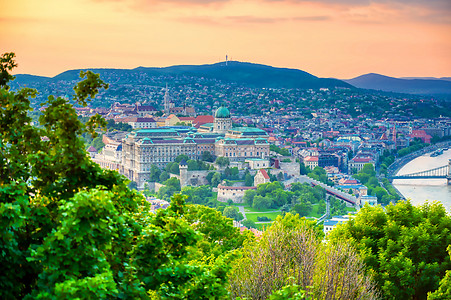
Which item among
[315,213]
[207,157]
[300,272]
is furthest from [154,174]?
[300,272]

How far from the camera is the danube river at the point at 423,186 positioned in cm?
4041

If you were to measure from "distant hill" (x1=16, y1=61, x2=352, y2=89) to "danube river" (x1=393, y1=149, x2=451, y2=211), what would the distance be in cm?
7470

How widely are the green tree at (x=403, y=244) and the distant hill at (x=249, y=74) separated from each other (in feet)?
404

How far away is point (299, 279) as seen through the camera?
6.95 m

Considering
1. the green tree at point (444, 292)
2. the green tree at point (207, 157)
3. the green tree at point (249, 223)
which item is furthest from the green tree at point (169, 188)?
the green tree at point (444, 292)

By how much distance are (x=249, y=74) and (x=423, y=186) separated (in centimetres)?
10059

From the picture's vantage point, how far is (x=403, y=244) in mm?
9523

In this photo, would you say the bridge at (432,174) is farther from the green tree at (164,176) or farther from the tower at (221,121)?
the green tree at (164,176)

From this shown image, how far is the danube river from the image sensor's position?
133 feet

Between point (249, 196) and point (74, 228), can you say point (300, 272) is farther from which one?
point (249, 196)

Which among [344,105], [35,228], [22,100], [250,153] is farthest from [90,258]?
[344,105]

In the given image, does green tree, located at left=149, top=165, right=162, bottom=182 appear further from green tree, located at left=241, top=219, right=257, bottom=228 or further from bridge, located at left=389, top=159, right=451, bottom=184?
bridge, located at left=389, top=159, right=451, bottom=184

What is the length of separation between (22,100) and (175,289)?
1895mm

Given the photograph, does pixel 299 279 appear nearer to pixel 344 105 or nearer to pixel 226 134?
pixel 226 134
